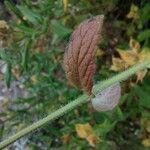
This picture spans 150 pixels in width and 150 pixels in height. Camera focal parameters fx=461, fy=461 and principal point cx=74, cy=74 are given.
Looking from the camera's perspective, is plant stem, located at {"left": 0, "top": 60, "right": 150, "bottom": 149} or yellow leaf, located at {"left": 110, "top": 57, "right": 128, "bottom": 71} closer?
plant stem, located at {"left": 0, "top": 60, "right": 150, "bottom": 149}

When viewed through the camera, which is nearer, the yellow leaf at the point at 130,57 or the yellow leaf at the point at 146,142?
the yellow leaf at the point at 130,57

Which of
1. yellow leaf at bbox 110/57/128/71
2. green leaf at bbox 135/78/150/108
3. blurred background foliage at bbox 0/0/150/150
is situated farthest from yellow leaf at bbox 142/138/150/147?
yellow leaf at bbox 110/57/128/71

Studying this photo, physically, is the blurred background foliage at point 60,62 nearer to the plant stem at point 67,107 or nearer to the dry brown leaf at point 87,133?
the dry brown leaf at point 87,133

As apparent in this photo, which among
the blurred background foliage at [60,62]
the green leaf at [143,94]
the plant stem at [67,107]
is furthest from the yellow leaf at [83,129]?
the plant stem at [67,107]

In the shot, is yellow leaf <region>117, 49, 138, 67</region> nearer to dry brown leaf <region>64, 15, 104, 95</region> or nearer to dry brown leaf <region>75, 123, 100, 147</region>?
dry brown leaf <region>75, 123, 100, 147</region>

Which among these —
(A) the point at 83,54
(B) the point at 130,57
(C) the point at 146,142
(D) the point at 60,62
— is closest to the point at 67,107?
(A) the point at 83,54

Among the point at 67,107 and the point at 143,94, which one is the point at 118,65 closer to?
the point at 143,94
